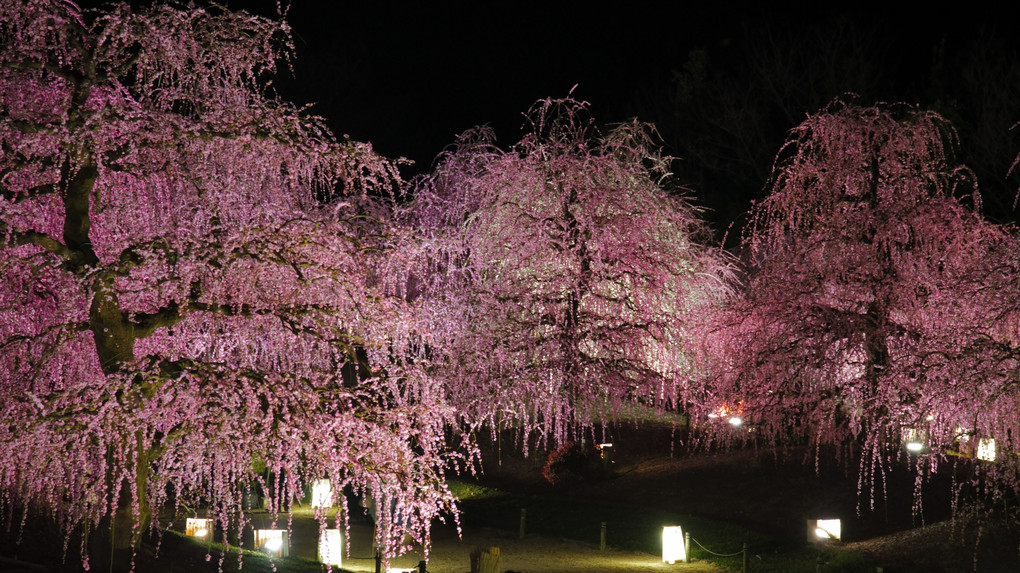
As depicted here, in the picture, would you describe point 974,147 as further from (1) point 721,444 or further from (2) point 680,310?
(2) point 680,310

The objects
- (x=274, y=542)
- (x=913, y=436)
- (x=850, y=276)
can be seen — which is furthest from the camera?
(x=850, y=276)

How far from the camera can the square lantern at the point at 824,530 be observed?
18.2 m

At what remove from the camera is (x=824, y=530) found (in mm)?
18156

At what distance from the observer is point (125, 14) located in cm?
1044

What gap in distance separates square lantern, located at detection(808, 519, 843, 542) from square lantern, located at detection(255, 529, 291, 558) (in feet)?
30.2

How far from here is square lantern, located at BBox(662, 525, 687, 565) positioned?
17844mm

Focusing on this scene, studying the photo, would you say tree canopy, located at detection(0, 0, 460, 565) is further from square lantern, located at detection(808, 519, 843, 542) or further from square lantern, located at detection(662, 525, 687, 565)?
square lantern, located at detection(808, 519, 843, 542)

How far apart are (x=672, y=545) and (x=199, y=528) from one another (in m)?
8.05

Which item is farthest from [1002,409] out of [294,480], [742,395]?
[294,480]

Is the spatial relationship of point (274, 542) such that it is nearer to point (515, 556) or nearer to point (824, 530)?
point (515, 556)

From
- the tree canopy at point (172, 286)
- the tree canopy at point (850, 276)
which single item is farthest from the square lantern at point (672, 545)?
the tree canopy at point (172, 286)

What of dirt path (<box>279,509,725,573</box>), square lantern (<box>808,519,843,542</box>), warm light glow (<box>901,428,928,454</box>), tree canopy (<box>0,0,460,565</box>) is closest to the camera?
tree canopy (<box>0,0,460,565</box>)

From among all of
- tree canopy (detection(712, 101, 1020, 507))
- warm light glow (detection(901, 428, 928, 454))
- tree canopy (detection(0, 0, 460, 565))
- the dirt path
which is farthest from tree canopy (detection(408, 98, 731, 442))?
tree canopy (detection(0, 0, 460, 565))

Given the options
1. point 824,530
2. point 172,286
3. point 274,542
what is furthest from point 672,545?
point 172,286
